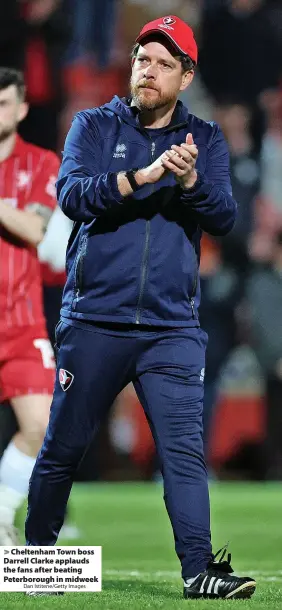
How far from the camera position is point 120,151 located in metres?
4.80

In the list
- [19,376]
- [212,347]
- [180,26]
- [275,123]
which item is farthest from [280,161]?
[180,26]

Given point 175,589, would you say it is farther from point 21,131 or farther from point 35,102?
point 35,102

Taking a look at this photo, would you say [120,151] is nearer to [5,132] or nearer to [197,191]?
[197,191]

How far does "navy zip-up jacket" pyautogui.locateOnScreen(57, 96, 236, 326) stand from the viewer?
15.4ft

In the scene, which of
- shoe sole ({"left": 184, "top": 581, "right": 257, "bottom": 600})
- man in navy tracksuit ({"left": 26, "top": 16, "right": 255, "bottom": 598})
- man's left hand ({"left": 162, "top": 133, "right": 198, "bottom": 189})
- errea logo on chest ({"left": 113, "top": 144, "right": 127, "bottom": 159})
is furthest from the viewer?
errea logo on chest ({"left": 113, "top": 144, "right": 127, "bottom": 159})

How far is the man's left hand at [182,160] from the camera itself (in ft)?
14.5

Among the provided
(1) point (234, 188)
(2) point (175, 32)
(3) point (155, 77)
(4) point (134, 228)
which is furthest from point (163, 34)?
(1) point (234, 188)

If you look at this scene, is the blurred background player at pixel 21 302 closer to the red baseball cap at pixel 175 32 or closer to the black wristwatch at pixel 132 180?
the red baseball cap at pixel 175 32

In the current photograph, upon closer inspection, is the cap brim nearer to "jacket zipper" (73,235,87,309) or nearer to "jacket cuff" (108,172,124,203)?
"jacket cuff" (108,172,124,203)

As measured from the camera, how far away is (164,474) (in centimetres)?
473

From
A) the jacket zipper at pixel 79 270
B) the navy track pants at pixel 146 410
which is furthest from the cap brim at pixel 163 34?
the navy track pants at pixel 146 410

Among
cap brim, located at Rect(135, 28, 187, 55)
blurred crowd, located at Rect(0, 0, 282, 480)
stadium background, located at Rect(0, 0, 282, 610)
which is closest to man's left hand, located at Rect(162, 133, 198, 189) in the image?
cap brim, located at Rect(135, 28, 187, 55)

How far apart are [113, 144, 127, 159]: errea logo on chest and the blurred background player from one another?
5.38 ft

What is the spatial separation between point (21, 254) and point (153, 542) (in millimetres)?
1913
